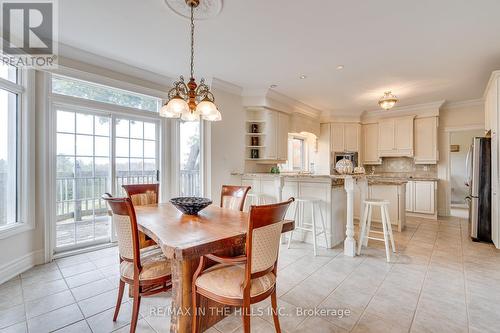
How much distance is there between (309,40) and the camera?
2.74 metres

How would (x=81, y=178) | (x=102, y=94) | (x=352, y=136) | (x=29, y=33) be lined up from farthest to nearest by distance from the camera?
1. (x=352, y=136)
2. (x=102, y=94)
3. (x=81, y=178)
4. (x=29, y=33)

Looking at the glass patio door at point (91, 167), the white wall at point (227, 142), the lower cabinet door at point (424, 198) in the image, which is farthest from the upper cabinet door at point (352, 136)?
the glass patio door at point (91, 167)

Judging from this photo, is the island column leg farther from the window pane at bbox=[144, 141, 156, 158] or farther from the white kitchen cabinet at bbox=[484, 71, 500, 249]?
the window pane at bbox=[144, 141, 156, 158]

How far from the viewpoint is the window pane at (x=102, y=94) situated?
3.06 m

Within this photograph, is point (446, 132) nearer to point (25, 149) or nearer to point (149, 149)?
point (149, 149)

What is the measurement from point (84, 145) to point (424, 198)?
6.77 meters

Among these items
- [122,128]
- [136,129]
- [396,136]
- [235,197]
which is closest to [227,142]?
[136,129]

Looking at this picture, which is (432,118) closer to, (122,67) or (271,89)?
(271,89)

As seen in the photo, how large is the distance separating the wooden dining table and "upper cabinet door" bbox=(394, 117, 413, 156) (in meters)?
5.38

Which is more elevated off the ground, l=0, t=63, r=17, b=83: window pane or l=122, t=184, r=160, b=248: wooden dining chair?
l=0, t=63, r=17, b=83: window pane

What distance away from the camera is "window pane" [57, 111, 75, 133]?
10.1ft

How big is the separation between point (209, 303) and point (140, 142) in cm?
286

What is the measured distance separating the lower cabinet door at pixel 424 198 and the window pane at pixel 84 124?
261 inches

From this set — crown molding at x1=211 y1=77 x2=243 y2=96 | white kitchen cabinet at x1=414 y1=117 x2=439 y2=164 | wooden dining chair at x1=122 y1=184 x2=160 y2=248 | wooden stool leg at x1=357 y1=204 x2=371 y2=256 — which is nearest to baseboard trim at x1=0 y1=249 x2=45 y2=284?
wooden dining chair at x1=122 y1=184 x2=160 y2=248
